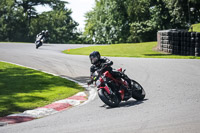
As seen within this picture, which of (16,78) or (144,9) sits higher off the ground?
(144,9)

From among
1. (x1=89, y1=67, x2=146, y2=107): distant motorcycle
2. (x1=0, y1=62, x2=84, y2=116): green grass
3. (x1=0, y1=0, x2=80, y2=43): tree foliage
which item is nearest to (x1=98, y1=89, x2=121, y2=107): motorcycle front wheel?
(x1=89, y1=67, x2=146, y2=107): distant motorcycle

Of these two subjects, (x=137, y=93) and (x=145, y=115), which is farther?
(x=137, y=93)

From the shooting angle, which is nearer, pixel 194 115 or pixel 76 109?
pixel 194 115

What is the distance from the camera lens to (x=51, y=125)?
731 cm

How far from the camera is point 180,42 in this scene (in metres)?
26.5

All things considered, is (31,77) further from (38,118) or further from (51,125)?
(51,125)

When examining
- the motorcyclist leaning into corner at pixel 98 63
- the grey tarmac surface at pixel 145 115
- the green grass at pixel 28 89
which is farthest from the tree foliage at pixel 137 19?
the motorcyclist leaning into corner at pixel 98 63

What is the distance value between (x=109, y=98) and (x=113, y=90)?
1.01 feet

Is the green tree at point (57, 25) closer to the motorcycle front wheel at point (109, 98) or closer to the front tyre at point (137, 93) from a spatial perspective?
the front tyre at point (137, 93)

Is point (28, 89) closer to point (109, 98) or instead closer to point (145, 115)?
point (109, 98)

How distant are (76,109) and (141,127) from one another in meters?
2.83

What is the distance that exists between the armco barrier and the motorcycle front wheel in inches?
660

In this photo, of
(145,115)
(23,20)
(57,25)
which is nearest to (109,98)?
(145,115)

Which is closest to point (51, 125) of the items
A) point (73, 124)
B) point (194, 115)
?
point (73, 124)
